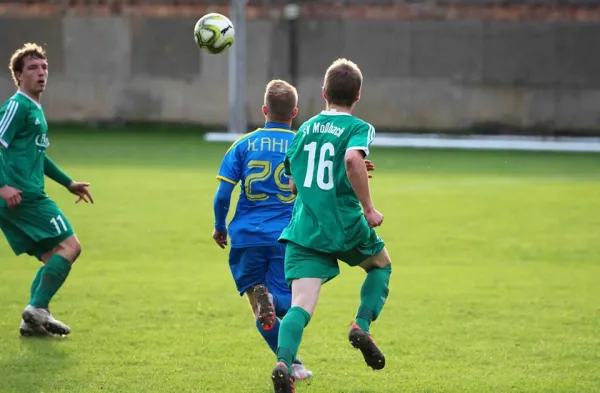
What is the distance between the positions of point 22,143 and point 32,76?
50 centimetres

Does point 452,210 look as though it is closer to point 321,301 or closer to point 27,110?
point 321,301

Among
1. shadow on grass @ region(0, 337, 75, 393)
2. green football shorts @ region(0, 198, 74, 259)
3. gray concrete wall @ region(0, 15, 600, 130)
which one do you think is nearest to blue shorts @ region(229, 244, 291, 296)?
shadow on grass @ region(0, 337, 75, 393)

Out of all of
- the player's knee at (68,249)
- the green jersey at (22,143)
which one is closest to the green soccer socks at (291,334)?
the player's knee at (68,249)

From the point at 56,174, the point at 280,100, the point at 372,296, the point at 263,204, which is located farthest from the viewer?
the point at 56,174

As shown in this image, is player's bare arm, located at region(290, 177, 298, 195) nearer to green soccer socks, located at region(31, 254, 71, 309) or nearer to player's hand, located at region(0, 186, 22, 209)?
player's hand, located at region(0, 186, 22, 209)

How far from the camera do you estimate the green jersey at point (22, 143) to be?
329 inches

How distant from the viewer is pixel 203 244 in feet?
43.2

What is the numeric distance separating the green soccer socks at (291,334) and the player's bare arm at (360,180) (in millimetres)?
626

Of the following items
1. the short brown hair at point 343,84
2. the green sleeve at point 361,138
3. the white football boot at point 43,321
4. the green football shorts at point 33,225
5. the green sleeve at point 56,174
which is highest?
the short brown hair at point 343,84

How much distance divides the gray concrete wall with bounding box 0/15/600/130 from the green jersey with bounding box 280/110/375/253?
23978mm

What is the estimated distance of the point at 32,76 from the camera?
8508 mm

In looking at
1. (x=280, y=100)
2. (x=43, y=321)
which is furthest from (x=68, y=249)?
(x=280, y=100)

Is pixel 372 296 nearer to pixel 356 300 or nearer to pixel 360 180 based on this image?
pixel 360 180

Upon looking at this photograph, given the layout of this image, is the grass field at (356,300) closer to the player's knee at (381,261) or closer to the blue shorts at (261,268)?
the blue shorts at (261,268)
